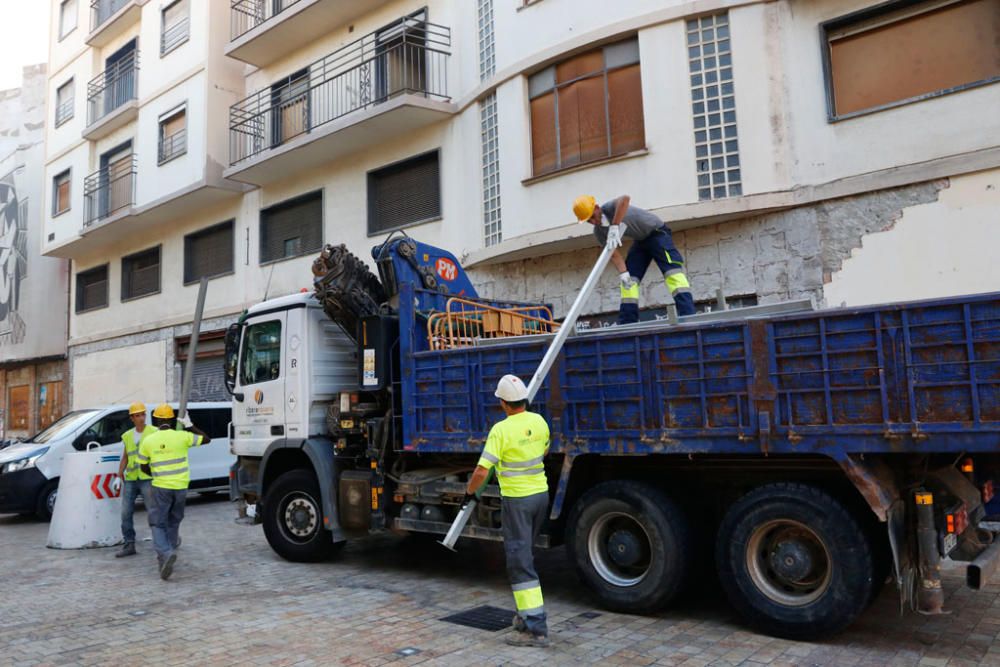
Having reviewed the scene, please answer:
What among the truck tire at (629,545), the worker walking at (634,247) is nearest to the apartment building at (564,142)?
the worker walking at (634,247)

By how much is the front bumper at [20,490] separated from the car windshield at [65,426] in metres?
0.57

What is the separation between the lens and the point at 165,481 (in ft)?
23.6

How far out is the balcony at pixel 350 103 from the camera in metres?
13.3

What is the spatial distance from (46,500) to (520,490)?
30.9 ft

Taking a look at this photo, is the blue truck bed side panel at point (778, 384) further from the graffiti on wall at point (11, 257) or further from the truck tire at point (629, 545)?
the graffiti on wall at point (11, 257)

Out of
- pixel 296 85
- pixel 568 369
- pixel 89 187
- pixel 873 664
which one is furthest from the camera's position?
pixel 89 187

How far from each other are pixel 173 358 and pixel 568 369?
1625 cm

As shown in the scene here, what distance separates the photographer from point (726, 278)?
1013 cm

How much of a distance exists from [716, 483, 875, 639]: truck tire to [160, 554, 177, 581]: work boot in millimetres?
5010

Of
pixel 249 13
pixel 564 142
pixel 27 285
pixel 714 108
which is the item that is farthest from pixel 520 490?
pixel 27 285

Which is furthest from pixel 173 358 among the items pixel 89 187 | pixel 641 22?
pixel 641 22

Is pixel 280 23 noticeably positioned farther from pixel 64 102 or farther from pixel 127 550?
pixel 64 102

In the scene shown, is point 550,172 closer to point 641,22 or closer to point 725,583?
point 641,22

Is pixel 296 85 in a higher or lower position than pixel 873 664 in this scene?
higher
